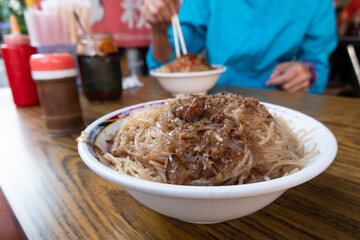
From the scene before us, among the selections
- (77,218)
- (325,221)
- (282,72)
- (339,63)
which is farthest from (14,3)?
(339,63)

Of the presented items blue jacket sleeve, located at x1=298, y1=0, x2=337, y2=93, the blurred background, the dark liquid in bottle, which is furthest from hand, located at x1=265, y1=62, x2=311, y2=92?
the blurred background

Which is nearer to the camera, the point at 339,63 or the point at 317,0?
the point at 317,0

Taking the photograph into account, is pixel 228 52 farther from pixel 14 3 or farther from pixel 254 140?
pixel 14 3

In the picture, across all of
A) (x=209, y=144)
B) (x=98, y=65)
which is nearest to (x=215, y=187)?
(x=209, y=144)

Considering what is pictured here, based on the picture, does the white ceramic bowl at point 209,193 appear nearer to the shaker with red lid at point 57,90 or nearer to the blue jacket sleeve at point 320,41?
the shaker with red lid at point 57,90

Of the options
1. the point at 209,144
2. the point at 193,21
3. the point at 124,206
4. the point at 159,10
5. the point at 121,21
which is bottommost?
the point at 124,206

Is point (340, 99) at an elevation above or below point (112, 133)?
below

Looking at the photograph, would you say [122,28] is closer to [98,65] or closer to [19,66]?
[19,66]
